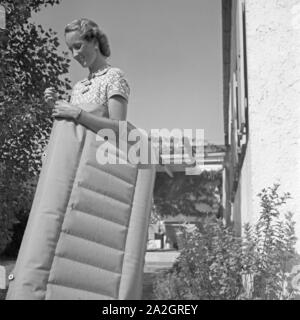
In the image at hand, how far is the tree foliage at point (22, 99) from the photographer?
5.07m

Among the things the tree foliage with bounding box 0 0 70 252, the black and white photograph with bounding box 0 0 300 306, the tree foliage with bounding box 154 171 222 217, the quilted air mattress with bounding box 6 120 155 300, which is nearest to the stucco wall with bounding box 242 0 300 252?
the black and white photograph with bounding box 0 0 300 306

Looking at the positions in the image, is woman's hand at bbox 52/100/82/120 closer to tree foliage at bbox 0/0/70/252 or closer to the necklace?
the necklace

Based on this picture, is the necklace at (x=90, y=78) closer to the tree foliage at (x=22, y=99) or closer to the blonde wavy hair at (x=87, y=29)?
the blonde wavy hair at (x=87, y=29)

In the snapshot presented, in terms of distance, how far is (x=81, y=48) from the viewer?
1921mm

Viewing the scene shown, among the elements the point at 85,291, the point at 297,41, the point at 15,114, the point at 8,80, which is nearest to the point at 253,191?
the point at 297,41

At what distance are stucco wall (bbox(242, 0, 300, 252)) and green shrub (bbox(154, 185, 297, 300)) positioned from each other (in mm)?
128

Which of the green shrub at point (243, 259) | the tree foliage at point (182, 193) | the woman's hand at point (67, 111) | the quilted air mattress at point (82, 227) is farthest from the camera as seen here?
the tree foliage at point (182, 193)

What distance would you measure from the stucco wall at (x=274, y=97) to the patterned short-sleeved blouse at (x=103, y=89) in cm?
115

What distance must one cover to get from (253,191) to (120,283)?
4.25 feet

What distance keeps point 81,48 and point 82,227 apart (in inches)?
31.9

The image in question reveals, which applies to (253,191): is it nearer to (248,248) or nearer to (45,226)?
(248,248)

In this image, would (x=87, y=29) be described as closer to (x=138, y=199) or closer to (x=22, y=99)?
(x=138, y=199)

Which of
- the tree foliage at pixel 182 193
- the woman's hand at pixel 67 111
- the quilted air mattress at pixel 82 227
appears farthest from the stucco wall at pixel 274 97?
the tree foliage at pixel 182 193

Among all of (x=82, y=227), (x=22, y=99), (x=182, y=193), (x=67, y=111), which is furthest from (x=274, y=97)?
(x=182, y=193)
